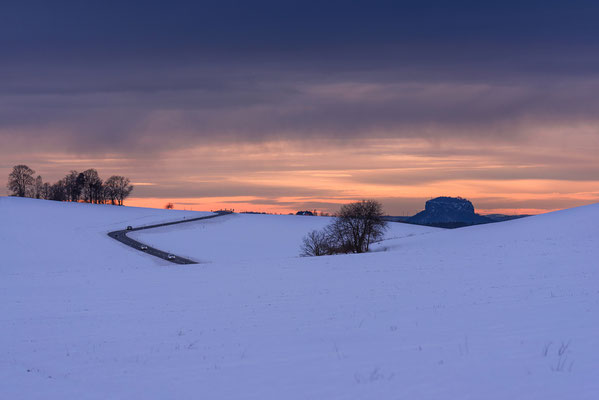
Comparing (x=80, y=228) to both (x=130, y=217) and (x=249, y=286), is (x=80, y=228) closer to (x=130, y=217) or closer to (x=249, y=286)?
(x=130, y=217)

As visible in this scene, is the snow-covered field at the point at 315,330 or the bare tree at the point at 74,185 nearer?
the snow-covered field at the point at 315,330

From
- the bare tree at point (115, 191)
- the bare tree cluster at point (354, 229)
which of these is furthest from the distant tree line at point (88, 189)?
the bare tree cluster at point (354, 229)

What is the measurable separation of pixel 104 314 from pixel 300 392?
13.0m

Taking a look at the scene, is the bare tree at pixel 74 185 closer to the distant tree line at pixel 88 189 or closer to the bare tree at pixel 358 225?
the distant tree line at pixel 88 189

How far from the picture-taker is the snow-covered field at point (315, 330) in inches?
494

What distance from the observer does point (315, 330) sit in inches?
707

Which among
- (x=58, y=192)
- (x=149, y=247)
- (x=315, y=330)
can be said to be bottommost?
(x=149, y=247)

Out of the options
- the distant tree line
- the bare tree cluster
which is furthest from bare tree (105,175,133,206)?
the bare tree cluster

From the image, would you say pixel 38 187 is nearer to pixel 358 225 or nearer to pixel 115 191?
pixel 115 191

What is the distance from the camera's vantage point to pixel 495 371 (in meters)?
12.7

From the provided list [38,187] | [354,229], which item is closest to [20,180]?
[38,187]

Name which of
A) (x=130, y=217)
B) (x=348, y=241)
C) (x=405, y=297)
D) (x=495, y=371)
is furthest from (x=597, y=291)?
(x=130, y=217)

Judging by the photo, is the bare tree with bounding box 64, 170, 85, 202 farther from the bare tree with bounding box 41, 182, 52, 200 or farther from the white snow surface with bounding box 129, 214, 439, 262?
the white snow surface with bounding box 129, 214, 439, 262

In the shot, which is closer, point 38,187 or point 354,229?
point 354,229
